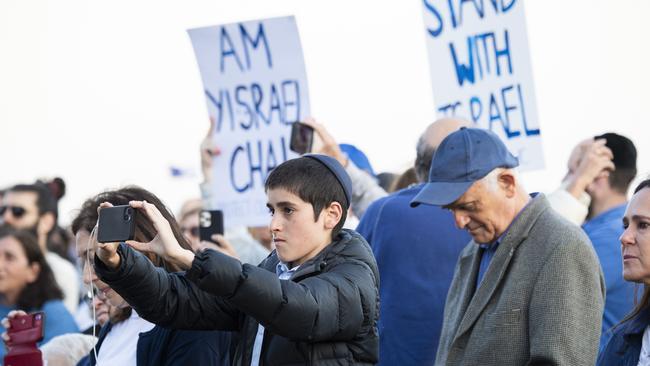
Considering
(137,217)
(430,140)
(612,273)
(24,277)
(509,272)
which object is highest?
(430,140)

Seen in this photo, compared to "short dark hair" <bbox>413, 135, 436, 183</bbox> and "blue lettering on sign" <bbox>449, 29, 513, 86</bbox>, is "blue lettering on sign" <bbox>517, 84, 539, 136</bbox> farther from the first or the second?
"short dark hair" <bbox>413, 135, 436, 183</bbox>

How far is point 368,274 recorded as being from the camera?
13.0 feet

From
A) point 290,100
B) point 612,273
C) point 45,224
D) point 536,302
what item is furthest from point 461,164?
point 45,224

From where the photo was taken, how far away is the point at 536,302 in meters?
4.37

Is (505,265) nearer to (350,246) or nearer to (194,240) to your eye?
(350,246)

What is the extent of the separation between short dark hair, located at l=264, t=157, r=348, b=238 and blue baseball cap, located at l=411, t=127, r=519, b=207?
22.8 inches

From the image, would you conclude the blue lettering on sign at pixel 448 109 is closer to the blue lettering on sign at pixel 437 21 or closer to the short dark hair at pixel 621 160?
the blue lettering on sign at pixel 437 21

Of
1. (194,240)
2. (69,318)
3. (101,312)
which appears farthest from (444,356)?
(194,240)

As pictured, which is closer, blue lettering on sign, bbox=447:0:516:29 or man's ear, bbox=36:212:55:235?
blue lettering on sign, bbox=447:0:516:29

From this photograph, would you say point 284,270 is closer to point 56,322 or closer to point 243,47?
point 56,322

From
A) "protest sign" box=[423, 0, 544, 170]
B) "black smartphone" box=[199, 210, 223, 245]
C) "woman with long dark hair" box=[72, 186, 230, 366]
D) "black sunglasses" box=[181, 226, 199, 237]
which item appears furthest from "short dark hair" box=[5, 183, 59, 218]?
"woman with long dark hair" box=[72, 186, 230, 366]

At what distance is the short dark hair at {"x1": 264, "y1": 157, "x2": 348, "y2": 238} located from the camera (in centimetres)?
405

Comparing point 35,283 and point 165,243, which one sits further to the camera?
point 35,283

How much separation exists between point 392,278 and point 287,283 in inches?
89.1
